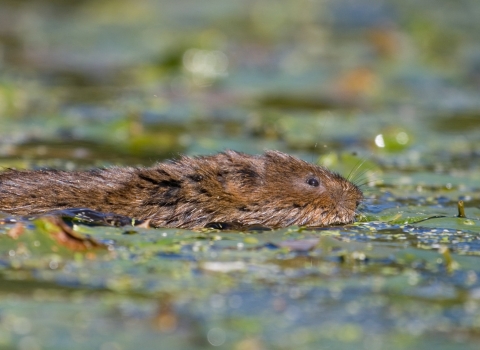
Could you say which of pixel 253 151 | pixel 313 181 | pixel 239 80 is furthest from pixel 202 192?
pixel 239 80

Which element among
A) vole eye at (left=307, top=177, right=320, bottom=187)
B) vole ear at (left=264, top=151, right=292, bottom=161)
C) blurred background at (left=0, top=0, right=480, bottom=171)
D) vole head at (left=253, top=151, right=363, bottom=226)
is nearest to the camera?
vole head at (left=253, top=151, right=363, bottom=226)

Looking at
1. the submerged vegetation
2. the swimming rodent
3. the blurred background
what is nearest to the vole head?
the swimming rodent

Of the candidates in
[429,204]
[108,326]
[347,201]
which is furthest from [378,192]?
[108,326]

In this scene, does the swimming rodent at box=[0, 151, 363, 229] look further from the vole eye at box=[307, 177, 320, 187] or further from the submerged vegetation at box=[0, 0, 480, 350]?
the submerged vegetation at box=[0, 0, 480, 350]

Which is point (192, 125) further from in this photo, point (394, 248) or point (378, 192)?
point (394, 248)

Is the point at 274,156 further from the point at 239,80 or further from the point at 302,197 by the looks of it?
the point at 239,80

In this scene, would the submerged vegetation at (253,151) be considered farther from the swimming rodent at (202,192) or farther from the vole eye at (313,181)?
the vole eye at (313,181)
